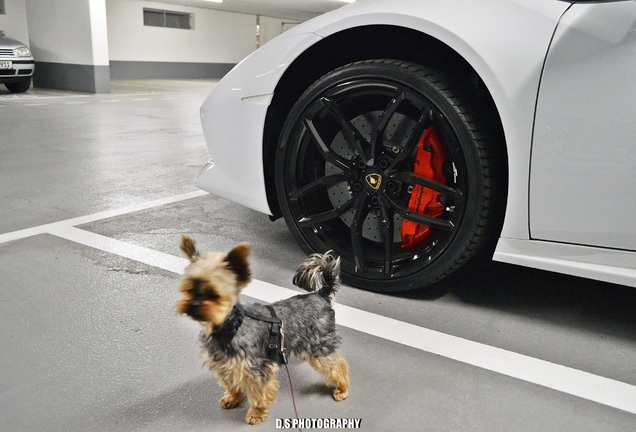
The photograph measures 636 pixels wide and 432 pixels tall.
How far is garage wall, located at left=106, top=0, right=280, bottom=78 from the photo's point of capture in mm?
19297

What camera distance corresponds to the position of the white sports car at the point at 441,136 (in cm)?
165

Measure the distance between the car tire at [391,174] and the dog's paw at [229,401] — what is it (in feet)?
2.74

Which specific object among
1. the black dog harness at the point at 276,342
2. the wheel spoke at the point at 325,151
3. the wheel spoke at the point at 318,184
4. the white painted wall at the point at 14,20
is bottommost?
the black dog harness at the point at 276,342

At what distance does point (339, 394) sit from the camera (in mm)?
1495

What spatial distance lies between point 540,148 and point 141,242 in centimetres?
187

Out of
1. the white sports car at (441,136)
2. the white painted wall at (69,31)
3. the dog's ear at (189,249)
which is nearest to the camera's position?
the dog's ear at (189,249)

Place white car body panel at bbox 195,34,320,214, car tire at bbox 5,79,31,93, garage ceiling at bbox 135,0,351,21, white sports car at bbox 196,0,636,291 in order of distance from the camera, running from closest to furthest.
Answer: white sports car at bbox 196,0,636,291 → white car body panel at bbox 195,34,320,214 → car tire at bbox 5,79,31,93 → garage ceiling at bbox 135,0,351,21

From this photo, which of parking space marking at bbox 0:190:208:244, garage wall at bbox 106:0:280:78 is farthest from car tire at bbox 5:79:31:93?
parking space marking at bbox 0:190:208:244

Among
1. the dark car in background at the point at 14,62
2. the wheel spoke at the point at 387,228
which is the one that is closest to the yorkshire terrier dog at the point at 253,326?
the wheel spoke at the point at 387,228

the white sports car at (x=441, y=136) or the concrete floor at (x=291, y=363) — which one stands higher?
the white sports car at (x=441, y=136)

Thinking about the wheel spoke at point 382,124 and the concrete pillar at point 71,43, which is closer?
the wheel spoke at point 382,124

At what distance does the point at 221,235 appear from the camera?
2.80 m

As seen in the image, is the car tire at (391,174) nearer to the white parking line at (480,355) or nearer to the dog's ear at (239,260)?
the white parking line at (480,355)

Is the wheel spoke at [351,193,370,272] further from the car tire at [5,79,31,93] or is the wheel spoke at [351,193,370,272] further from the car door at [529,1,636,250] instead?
→ the car tire at [5,79,31,93]
